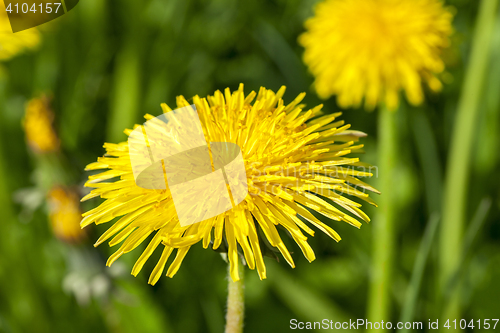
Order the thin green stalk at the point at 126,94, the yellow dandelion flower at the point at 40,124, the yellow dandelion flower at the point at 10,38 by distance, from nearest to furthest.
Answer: the yellow dandelion flower at the point at 40,124, the yellow dandelion flower at the point at 10,38, the thin green stalk at the point at 126,94

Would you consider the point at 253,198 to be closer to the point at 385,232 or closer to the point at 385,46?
the point at 385,232

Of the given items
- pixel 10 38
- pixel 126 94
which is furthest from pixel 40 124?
pixel 126 94

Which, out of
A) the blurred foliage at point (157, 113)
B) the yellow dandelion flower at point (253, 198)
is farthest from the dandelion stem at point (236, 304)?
the blurred foliage at point (157, 113)

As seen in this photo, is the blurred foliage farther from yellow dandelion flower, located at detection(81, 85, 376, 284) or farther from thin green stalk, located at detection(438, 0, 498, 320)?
yellow dandelion flower, located at detection(81, 85, 376, 284)

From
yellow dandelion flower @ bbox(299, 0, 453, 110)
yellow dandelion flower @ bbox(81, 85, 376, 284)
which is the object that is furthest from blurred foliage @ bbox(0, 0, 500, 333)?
yellow dandelion flower @ bbox(81, 85, 376, 284)

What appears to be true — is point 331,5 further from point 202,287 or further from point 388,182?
point 202,287

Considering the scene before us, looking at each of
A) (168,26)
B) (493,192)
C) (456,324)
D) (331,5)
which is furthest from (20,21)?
(493,192)

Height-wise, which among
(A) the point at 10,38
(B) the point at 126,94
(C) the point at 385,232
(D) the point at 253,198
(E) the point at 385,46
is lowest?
(C) the point at 385,232

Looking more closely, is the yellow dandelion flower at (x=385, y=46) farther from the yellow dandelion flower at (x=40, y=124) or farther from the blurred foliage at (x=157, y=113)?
the yellow dandelion flower at (x=40, y=124)
